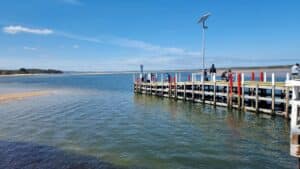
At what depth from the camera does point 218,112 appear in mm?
23250

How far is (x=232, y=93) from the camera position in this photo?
80.5ft

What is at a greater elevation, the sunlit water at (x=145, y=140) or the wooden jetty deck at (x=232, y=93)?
the wooden jetty deck at (x=232, y=93)

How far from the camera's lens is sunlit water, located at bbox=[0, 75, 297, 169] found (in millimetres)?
11180

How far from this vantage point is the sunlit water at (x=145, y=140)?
36.7 ft

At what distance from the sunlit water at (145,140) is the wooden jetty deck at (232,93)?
120cm

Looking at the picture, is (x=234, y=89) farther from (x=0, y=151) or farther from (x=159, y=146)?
(x=0, y=151)

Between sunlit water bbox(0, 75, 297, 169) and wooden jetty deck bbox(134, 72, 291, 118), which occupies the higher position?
wooden jetty deck bbox(134, 72, 291, 118)

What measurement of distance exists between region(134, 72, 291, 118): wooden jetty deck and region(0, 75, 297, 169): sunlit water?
3.95 ft

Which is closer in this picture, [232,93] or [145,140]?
[145,140]

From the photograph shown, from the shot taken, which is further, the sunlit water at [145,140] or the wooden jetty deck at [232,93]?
the wooden jetty deck at [232,93]

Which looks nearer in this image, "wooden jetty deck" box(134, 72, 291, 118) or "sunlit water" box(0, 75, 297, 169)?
"sunlit water" box(0, 75, 297, 169)

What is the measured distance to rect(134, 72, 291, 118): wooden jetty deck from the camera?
2048 cm

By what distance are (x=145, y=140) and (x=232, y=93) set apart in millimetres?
12247

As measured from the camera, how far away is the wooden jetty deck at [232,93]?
2048 centimetres
